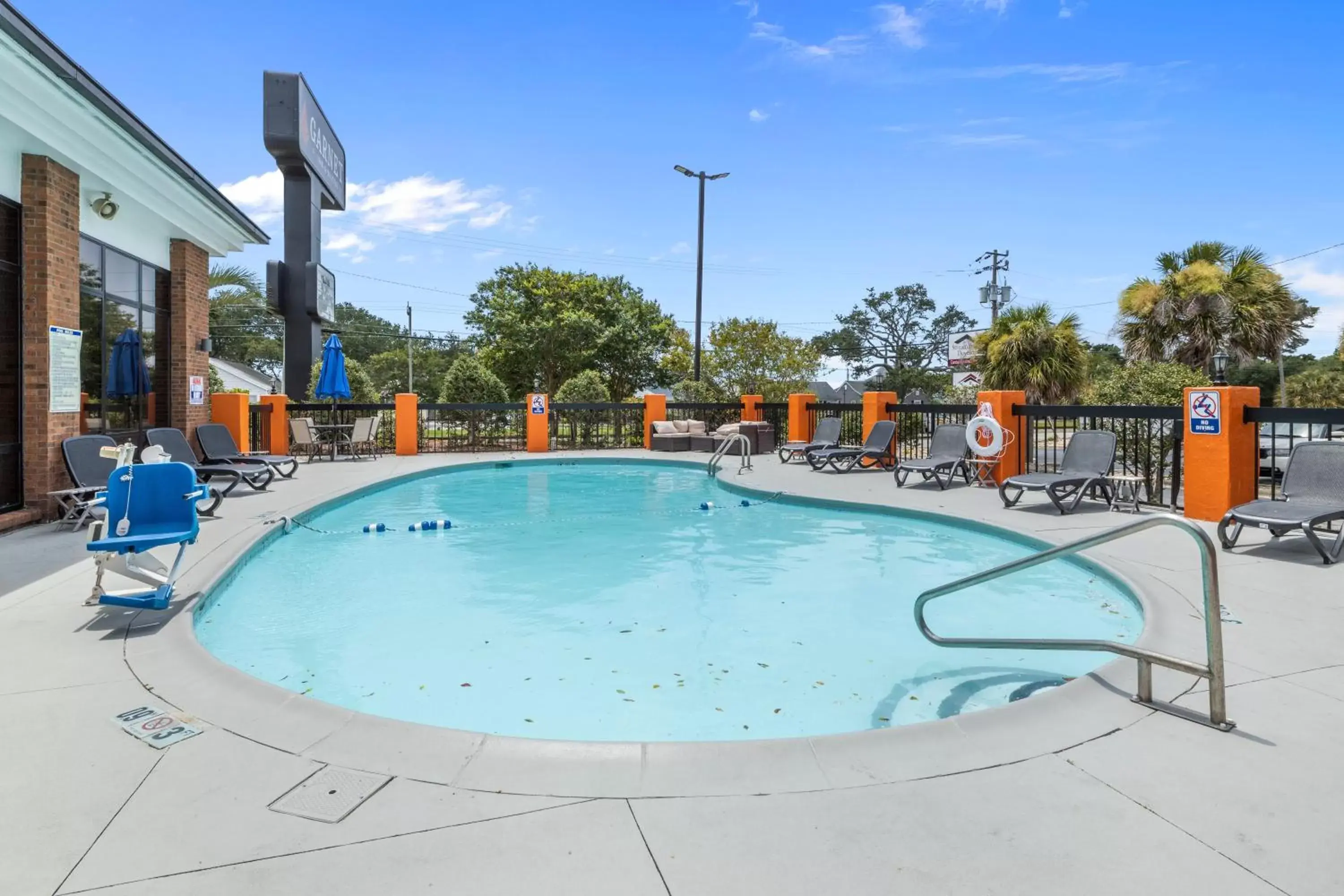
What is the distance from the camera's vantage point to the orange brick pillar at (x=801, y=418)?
17.0m

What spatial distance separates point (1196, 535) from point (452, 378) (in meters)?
19.8

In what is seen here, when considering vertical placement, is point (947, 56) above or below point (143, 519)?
above

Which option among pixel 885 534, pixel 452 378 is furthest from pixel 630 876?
pixel 452 378

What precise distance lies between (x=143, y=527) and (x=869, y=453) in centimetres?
1045

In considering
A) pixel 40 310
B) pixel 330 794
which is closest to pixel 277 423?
pixel 40 310

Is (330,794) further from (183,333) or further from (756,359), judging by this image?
(756,359)

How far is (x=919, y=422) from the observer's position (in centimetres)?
1553

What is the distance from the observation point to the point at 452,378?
67.8ft

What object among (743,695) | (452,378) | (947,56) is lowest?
(743,695)

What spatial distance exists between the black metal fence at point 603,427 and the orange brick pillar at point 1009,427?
10.0m

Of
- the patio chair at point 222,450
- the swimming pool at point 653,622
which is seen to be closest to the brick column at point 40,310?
the swimming pool at point 653,622

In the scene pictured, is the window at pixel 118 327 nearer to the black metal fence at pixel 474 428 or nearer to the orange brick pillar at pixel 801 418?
→ the black metal fence at pixel 474 428

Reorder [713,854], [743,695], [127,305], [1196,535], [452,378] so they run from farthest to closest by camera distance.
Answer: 1. [452,378]
2. [127,305]
3. [743,695]
4. [1196,535]
5. [713,854]

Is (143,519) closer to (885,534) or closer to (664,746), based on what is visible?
(664,746)
